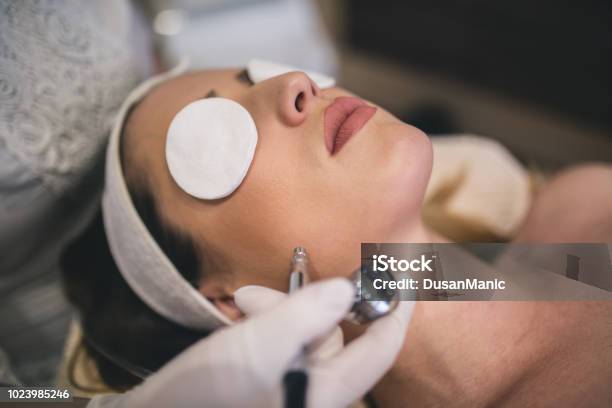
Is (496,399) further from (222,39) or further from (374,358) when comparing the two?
(222,39)

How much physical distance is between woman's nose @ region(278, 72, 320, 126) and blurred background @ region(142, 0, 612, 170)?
3.66ft

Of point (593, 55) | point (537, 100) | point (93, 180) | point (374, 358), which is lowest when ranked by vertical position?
point (374, 358)

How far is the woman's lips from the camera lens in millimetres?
693

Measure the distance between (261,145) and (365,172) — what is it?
169 mm

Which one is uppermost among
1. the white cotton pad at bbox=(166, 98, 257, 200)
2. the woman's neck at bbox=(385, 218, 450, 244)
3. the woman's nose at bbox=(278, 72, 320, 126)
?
the woman's nose at bbox=(278, 72, 320, 126)

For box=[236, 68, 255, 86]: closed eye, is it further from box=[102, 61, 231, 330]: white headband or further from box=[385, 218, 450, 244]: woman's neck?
box=[385, 218, 450, 244]: woman's neck

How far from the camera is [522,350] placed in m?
0.78

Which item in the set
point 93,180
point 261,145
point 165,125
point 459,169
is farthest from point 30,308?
point 459,169

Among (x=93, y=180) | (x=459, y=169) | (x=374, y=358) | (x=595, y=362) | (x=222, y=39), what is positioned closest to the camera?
(x=374, y=358)

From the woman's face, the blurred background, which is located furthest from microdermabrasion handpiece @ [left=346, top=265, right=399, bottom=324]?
the blurred background

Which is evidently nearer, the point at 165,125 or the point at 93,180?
the point at 165,125

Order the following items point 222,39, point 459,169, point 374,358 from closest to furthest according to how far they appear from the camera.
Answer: point 374,358
point 459,169
point 222,39

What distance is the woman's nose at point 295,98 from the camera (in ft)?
2.25

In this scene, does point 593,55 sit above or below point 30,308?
above
